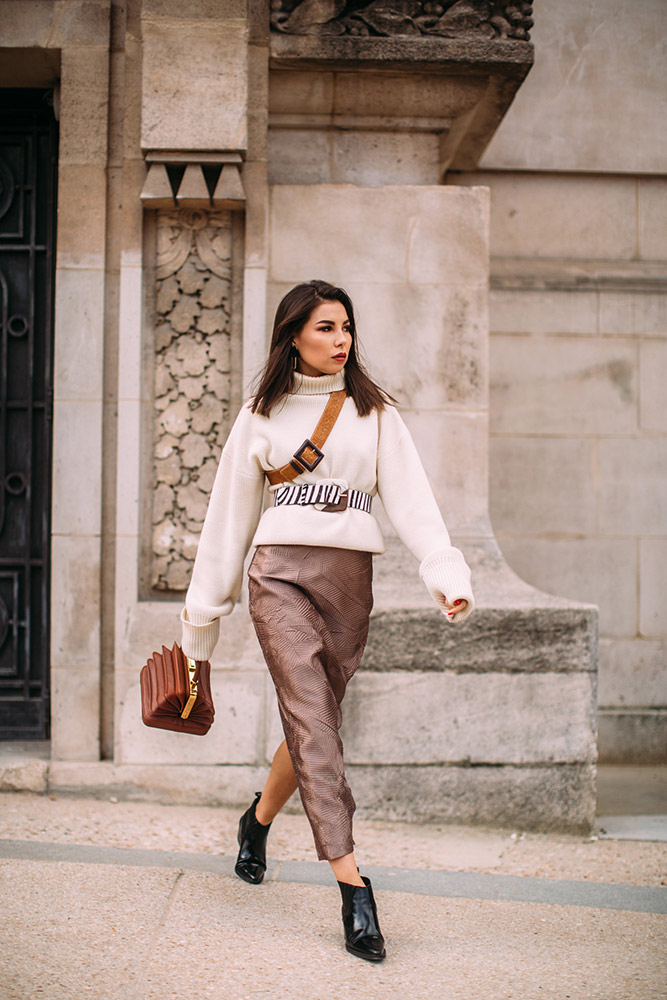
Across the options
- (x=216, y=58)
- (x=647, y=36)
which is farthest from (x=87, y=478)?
(x=647, y=36)

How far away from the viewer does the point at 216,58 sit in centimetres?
400

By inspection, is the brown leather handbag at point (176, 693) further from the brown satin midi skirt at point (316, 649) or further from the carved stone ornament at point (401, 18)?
the carved stone ornament at point (401, 18)

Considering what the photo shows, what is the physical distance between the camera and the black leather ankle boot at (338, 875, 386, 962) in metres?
2.59

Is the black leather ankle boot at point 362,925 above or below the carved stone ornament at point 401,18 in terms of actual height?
below

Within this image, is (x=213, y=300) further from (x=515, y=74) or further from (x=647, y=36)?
(x=647, y=36)

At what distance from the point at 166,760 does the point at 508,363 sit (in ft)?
9.26

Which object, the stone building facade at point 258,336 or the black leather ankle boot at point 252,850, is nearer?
the black leather ankle boot at point 252,850

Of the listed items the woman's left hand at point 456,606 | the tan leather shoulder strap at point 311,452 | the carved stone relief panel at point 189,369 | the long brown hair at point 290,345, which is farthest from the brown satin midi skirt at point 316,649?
the carved stone relief panel at point 189,369

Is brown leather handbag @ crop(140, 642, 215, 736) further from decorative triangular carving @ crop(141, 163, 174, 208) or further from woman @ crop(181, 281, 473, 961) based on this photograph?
decorative triangular carving @ crop(141, 163, 174, 208)

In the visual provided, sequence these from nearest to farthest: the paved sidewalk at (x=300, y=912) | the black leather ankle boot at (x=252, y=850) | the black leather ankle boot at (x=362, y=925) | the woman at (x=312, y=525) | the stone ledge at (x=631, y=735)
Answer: the paved sidewalk at (x=300, y=912), the black leather ankle boot at (x=362, y=925), the woman at (x=312, y=525), the black leather ankle boot at (x=252, y=850), the stone ledge at (x=631, y=735)

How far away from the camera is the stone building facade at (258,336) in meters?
3.94

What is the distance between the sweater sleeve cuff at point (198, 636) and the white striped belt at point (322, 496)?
459 millimetres

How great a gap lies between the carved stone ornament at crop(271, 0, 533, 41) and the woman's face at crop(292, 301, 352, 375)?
6.06ft

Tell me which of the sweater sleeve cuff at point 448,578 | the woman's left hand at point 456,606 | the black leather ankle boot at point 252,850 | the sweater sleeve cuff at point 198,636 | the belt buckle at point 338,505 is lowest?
the black leather ankle boot at point 252,850
